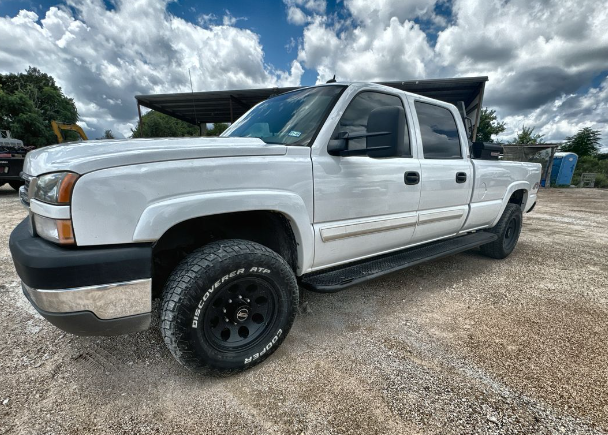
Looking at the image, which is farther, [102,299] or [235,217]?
[235,217]

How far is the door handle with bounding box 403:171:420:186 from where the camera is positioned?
238cm

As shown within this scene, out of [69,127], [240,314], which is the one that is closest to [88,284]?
[240,314]

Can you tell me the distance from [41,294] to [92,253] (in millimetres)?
285

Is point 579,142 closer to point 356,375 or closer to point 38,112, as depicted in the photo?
point 356,375

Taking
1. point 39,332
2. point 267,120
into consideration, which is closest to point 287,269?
point 267,120

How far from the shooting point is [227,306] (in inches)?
68.5

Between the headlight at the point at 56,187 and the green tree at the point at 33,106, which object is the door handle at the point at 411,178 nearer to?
the headlight at the point at 56,187

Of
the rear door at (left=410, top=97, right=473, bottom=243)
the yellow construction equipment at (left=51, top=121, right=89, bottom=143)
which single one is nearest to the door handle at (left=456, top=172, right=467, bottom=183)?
the rear door at (left=410, top=97, right=473, bottom=243)

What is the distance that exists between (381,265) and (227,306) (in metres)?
1.30

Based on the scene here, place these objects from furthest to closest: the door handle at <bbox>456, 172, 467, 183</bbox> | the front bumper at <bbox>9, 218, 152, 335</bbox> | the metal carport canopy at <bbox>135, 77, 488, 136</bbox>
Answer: the metal carport canopy at <bbox>135, 77, 488, 136</bbox>
the door handle at <bbox>456, 172, 467, 183</bbox>
the front bumper at <bbox>9, 218, 152, 335</bbox>

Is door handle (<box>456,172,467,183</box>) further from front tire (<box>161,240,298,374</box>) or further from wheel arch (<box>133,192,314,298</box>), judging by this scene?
front tire (<box>161,240,298,374</box>)

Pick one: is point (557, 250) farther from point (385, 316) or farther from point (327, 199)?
point (327, 199)

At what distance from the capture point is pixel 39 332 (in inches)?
84.8

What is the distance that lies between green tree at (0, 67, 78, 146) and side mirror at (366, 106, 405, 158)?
117ft
